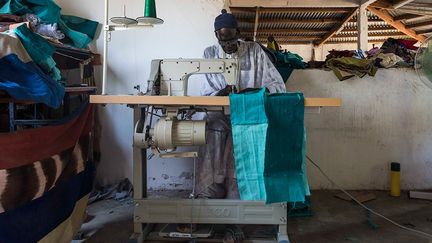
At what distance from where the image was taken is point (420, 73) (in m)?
2.47

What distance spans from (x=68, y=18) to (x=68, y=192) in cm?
175

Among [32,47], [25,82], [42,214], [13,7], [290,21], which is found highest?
[290,21]

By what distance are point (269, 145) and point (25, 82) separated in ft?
4.07

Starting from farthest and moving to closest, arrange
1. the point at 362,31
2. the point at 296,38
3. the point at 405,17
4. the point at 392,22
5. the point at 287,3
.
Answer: the point at 296,38, the point at 392,22, the point at 405,17, the point at 362,31, the point at 287,3

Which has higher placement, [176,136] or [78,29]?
[78,29]

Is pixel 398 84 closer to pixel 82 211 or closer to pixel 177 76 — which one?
pixel 177 76

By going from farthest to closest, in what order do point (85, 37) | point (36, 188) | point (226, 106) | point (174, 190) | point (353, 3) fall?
point (353, 3) → point (174, 190) → point (85, 37) → point (226, 106) → point (36, 188)

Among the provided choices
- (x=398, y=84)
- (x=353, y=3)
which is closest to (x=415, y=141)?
(x=398, y=84)

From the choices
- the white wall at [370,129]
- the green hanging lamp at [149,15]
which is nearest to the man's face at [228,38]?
the green hanging lamp at [149,15]

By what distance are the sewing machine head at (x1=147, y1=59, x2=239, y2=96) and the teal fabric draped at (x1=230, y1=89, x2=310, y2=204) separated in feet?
1.03

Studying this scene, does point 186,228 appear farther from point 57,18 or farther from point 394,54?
point 394,54

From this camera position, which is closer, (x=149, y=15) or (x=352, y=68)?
(x=149, y=15)

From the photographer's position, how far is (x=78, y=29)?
3016 millimetres

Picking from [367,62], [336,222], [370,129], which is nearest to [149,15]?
[336,222]
